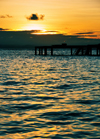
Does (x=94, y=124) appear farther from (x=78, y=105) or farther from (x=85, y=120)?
(x=78, y=105)

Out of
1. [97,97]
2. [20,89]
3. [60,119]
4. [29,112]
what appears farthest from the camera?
[20,89]

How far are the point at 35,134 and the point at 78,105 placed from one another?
6.30 metres

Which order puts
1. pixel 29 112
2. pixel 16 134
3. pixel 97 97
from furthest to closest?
pixel 97 97
pixel 29 112
pixel 16 134

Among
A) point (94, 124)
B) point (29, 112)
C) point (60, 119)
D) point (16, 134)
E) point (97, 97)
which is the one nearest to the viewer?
point (16, 134)

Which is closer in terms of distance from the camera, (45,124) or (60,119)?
(45,124)

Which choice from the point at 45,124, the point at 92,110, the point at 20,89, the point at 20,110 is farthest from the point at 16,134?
the point at 20,89

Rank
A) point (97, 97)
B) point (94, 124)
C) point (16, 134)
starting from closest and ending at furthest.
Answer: point (16, 134)
point (94, 124)
point (97, 97)

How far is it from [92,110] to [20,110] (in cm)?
384

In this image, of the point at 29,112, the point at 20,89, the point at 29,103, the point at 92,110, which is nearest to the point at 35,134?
the point at 29,112

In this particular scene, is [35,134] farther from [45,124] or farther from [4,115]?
[4,115]

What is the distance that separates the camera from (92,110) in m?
16.3

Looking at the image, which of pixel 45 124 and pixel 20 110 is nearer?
pixel 45 124

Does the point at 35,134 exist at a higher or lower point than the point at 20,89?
lower

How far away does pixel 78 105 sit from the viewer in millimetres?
17672
